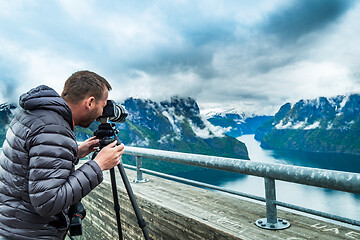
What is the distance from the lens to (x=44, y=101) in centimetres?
136

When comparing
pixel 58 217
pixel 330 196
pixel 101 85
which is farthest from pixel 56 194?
pixel 330 196

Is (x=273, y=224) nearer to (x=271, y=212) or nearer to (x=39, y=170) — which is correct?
(x=271, y=212)

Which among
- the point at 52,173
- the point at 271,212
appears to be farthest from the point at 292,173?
the point at 52,173

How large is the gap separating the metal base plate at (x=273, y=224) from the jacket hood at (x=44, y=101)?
1.80 metres

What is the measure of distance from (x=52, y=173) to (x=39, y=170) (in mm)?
64

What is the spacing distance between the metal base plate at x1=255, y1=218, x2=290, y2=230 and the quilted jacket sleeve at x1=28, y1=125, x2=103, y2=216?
1547mm

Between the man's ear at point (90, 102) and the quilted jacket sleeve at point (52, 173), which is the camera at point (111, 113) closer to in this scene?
the man's ear at point (90, 102)

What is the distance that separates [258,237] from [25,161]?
1.75 meters

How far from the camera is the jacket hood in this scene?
4.43 ft

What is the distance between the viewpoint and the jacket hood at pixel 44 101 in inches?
53.1

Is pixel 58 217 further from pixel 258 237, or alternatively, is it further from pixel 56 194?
pixel 258 237

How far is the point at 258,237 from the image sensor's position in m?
1.92

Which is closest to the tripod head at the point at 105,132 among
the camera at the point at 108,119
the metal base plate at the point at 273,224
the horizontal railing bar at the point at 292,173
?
the camera at the point at 108,119

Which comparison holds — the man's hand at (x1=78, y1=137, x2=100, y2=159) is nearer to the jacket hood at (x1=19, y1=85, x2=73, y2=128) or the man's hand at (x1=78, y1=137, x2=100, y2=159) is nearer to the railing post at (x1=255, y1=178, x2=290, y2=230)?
the jacket hood at (x1=19, y1=85, x2=73, y2=128)
